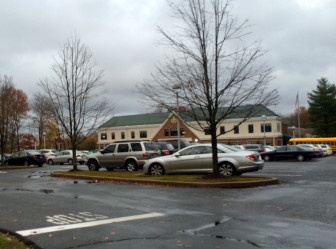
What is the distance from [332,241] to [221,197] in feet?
16.8

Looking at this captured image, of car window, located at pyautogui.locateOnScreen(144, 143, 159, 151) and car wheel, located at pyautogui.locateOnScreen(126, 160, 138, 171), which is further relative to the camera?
car window, located at pyautogui.locateOnScreen(144, 143, 159, 151)

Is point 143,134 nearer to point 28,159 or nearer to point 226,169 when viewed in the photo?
point 28,159

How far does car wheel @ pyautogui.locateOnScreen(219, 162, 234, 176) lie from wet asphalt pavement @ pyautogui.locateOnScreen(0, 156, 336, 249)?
2.85 meters

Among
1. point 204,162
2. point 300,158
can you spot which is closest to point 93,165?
point 204,162

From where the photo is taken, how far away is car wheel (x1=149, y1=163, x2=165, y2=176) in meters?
17.0

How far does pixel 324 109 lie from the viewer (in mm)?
77438

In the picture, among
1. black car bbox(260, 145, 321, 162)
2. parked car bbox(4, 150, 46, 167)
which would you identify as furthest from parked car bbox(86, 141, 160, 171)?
black car bbox(260, 145, 321, 162)

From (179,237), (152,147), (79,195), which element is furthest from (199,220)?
(152,147)

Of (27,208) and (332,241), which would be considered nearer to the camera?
(332,241)

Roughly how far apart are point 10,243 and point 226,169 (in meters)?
10.6

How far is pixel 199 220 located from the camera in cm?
771

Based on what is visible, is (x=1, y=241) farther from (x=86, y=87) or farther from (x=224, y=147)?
(x=86, y=87)

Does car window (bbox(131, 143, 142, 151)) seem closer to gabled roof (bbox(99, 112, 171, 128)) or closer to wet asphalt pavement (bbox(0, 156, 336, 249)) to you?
wet asphalt pavement (bbox(0, 156, 336, 249))

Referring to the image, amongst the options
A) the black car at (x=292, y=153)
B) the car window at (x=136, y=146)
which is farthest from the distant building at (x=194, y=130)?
the car window at (x=136, y=146)
